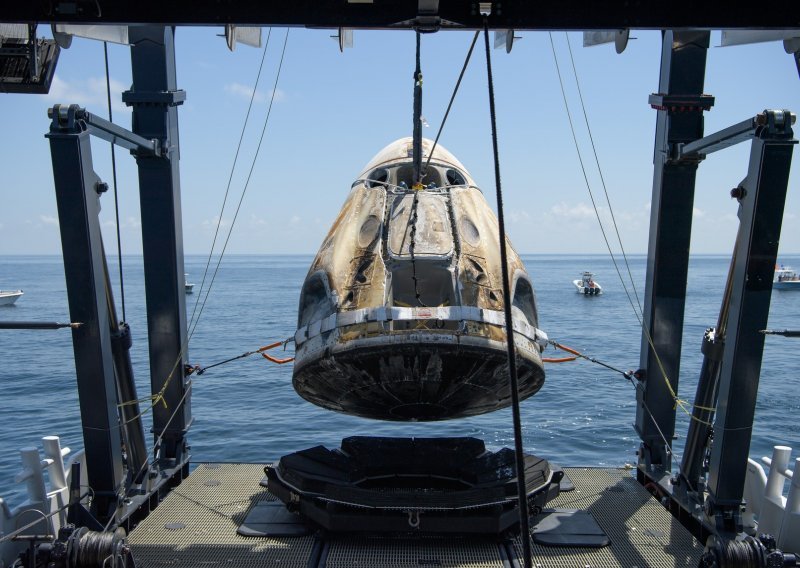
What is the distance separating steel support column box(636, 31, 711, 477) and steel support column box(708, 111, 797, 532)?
2243 millimetres

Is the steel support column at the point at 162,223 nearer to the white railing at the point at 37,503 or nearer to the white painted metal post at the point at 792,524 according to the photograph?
the white railing at the point at 37,503

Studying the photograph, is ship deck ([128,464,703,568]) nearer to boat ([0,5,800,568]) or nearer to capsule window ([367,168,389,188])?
boat ([0,5,800,568])

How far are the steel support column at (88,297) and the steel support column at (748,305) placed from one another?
754cm

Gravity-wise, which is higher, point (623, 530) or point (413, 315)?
point (413, 315)

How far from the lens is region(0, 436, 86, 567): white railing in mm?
8430

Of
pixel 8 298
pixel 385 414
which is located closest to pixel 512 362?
pixel 385 414

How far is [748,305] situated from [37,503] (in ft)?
29.8

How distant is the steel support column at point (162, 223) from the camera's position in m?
10.8

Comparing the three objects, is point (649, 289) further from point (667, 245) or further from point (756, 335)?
point (756, 335)

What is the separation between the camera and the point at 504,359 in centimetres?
851

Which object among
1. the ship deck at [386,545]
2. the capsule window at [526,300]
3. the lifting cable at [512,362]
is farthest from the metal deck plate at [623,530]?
the lifting cable at [512,362]

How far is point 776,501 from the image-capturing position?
908 centimetres

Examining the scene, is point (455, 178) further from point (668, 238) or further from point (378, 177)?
point (668, 238)

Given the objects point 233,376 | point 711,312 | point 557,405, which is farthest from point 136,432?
point 711,312
